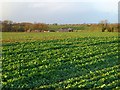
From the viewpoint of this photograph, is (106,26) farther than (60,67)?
Yes

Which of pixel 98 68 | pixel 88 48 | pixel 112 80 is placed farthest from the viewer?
pixel 88 48

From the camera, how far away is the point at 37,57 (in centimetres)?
2236

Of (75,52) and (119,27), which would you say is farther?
(119,27)

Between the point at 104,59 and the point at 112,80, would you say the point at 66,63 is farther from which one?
the point at 112,80

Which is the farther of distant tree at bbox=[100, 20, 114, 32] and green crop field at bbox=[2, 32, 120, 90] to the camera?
distant tree at bbox=[100, 20, 114, 32]

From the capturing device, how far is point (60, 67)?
19141mm

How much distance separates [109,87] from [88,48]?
38.7 ft

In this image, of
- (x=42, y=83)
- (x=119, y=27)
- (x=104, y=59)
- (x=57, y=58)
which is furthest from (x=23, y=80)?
(x=119, y=27)

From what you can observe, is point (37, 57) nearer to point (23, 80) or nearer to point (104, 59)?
point (104, 59)

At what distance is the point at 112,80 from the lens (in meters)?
16.1

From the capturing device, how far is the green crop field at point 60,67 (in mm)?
15461

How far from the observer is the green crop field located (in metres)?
15.5

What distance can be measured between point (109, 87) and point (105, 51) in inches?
403

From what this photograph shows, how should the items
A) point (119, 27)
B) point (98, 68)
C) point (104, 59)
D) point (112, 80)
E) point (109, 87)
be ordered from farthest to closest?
1. point (119, 27)
2. point (104, 59)
3. point (98, 68)
4. point (112, 80)
5. point (109, 87)
